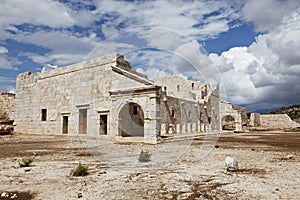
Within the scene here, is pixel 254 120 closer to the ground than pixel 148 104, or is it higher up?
closer to the ground

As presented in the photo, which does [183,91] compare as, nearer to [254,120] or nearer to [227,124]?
[227,124]

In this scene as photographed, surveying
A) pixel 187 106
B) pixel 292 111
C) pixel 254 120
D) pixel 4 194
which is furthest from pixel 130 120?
pixel 292 111

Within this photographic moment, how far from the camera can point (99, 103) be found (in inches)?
591

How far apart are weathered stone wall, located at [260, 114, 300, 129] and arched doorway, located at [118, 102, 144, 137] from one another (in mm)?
28028

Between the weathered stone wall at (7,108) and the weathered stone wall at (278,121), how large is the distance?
35.1 metres

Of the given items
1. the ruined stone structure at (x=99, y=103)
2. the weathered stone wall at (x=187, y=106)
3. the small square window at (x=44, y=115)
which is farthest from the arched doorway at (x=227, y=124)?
the small square window at (x=44, y=115)

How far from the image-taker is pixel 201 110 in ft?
85.7

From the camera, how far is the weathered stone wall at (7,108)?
74.8 feet

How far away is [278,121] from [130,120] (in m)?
30.0

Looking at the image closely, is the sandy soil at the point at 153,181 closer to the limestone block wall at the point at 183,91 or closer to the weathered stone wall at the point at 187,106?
the weathered stone wall at the point at 187,106

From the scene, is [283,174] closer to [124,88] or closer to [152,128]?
[152,128]

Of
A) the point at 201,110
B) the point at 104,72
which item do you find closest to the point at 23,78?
the point at 104,72

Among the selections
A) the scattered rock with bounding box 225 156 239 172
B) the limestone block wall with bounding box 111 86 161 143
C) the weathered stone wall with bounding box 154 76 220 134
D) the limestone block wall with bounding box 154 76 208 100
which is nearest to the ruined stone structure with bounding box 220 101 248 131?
the weathered stone wall with bounding box 154 76 220 134

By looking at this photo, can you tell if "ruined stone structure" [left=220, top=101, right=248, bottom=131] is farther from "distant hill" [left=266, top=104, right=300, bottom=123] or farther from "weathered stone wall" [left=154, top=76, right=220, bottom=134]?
"distant hill" [left=266, top=104, right=300, bottom=123]
